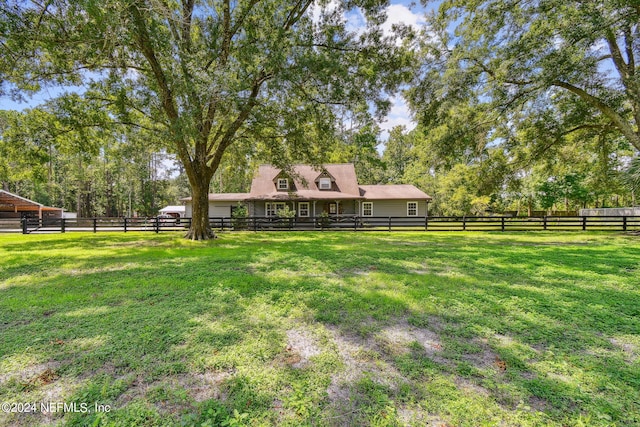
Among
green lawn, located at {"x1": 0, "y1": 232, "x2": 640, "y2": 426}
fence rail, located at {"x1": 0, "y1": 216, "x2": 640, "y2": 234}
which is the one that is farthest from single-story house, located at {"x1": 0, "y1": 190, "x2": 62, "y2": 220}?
green lawn, located at {"x1": 0, "y1": 232, "x2": 640, "y2": 426}

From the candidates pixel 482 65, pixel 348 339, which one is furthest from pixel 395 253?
pixel 482 65

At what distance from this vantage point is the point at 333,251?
9.27 metres

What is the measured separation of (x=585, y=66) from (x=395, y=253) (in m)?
10.2

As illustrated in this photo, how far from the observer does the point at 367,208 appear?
24.3m

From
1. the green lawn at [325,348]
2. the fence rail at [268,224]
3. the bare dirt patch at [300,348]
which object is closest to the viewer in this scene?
the green lawn at [325,348]

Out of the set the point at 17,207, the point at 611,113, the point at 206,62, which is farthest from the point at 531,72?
the point at 17,207

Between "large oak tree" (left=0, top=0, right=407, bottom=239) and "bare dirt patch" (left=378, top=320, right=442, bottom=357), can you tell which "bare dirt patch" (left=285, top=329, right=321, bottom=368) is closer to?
"bare dirt patch" (left=378, top=320, right=442, bottom=357)

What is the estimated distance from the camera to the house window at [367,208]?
24.3 metres

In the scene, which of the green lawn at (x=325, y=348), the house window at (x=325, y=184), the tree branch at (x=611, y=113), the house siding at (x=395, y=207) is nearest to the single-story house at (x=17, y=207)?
the house window at (x=325, y=184)

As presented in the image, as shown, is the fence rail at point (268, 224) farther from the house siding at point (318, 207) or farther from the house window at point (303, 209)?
the house window at point (303, 209)

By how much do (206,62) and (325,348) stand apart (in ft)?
34.3

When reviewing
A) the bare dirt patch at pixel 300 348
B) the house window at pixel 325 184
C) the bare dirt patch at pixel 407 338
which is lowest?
the bare dirt patch at pixel 407 338

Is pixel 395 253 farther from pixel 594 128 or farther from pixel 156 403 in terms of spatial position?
pixel 594 128

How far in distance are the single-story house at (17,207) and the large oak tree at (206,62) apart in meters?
19.6
